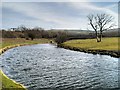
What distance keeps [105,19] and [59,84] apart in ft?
257

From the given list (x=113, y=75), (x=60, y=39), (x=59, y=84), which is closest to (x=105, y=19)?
(x=60, y=39)

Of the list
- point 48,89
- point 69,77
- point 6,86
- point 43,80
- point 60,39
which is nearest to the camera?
point 6,86

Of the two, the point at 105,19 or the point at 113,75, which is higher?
the point at 105,19

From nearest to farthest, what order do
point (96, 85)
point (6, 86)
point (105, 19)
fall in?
point (6, 86), point (96, 85), point (105, 19)

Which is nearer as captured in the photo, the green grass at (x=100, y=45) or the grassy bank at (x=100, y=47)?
the grassy bank at (x=100, y=47)

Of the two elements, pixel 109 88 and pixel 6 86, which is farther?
pixel 109 88

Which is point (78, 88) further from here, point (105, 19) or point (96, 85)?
point (105, 19)

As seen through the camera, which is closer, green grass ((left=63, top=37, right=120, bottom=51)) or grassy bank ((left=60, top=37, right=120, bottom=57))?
grassy bank ((left=60, top=37, right=120, bottom=57))

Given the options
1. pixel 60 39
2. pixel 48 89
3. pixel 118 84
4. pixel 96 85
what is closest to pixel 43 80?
pixel 48 89

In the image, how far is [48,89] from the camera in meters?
21.3

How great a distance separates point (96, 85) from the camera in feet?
75.8

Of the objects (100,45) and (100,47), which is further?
(100,45)

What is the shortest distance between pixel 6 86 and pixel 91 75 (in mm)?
13158

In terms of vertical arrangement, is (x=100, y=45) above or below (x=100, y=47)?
above
